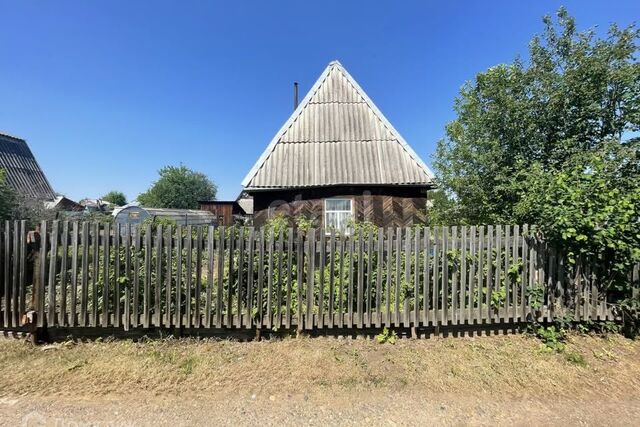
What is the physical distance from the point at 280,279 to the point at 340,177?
17.1 feet

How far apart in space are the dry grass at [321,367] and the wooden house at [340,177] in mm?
4910

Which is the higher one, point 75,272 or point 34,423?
point 75,272

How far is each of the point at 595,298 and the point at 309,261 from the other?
4244mm

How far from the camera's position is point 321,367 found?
3.47 m

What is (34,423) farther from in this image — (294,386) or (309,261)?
(309,261)

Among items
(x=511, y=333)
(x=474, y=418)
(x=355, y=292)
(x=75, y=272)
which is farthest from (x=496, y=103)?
(x=75, y=272)

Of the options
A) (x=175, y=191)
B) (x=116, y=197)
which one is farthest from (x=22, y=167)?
(x=116, y=197)

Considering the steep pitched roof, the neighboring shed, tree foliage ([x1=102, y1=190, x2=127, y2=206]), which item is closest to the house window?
the steep pitched roof

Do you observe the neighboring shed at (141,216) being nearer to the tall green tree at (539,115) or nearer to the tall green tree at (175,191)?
the tall green tree at (539,115)

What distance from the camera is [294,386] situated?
3121 millimetres

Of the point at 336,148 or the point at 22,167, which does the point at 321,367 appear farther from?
the point at 22,167

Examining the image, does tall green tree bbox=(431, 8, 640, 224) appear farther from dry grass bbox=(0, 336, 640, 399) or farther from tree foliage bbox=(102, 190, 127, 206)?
tree foliage bbox=(102, 190, 127, 206)

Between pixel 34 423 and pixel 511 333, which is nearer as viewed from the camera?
pixel 34 423

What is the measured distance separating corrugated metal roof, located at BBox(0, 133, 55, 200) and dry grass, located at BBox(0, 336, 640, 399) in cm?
1790
